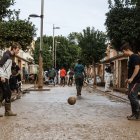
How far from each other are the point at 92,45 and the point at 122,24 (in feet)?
92.7

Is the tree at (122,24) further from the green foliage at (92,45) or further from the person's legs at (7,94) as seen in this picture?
the green foliage at (92,45)

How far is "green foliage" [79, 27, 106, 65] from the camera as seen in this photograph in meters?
56.5

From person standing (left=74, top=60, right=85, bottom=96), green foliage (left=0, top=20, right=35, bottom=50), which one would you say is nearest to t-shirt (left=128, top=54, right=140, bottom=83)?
person standing (left=74, top=60, right=85, bottom=96)

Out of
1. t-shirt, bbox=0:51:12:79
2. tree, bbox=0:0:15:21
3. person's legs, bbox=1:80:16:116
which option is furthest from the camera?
tree, bbox=0:0:15:21

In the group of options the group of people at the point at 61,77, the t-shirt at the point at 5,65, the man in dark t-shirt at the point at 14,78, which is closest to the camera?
the t-shirt at the point at 5,65

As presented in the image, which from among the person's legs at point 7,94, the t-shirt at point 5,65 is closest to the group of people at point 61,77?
the person's legs at point 7,94

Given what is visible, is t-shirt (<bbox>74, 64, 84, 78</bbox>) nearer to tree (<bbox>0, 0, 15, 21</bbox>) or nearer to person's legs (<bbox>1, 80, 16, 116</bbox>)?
tree (<bbox>0, 0, 15, 21</bbox>)

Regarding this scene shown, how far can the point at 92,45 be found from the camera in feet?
187

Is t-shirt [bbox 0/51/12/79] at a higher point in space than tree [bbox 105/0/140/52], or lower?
lower

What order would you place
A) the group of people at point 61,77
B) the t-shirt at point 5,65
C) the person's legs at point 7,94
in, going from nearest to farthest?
the t-shirt at point 5,65 → the person's legs at point 7,94 → the group of people at point 61,77

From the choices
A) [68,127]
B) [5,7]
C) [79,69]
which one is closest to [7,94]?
[68,127]

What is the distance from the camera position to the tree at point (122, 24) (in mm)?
27828

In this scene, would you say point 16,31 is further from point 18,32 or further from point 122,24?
point 122,24

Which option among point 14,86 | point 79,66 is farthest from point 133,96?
point 79,66
